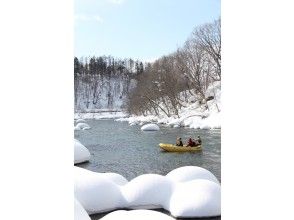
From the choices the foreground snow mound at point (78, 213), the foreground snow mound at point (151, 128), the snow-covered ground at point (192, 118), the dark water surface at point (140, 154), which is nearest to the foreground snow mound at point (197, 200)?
the foreground snow mound at point (78, 213)

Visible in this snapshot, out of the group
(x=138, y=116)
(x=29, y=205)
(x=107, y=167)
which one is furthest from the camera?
(x=138, y=116)

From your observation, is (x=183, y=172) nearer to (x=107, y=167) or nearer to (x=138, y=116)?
(x=107, y=167)

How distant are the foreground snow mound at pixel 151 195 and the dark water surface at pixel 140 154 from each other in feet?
2.91

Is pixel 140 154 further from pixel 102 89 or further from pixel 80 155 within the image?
pixel 102 89

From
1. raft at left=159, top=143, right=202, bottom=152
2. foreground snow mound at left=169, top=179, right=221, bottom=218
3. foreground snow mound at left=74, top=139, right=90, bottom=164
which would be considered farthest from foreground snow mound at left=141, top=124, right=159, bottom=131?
foreground snow mound at left=169, top=179, right=221, bottom=218

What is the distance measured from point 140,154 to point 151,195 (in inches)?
82.1

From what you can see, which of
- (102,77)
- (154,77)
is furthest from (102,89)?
(154,77)

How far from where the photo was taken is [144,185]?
2365 mm

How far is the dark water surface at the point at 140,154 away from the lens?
376 centimetres

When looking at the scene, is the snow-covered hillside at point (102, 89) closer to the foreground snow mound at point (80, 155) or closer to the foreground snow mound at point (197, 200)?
the foreground snow mound at point (80, 155)

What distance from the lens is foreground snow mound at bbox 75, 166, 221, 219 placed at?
2145mm

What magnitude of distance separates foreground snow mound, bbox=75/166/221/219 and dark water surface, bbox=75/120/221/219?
89 centimetres
